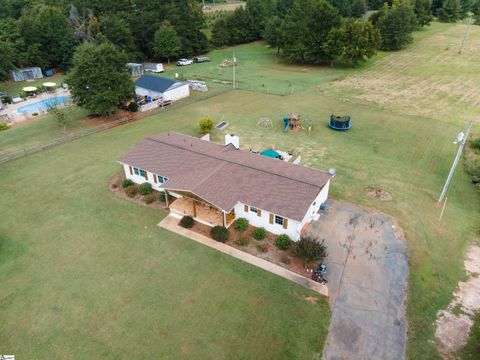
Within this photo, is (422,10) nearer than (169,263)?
No

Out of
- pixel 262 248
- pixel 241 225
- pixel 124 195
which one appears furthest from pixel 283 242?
pixel 124 195

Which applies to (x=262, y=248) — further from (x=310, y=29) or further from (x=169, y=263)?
(x=310, y=29)

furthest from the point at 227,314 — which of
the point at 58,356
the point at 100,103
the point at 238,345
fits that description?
the point at 100,103

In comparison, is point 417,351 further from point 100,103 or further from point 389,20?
point 389,20

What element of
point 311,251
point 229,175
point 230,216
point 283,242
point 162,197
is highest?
point 229,175

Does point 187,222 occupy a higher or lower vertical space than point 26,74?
lower

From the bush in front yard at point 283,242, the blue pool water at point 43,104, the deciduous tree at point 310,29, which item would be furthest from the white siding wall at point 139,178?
the deciduous tree at point 310,29
